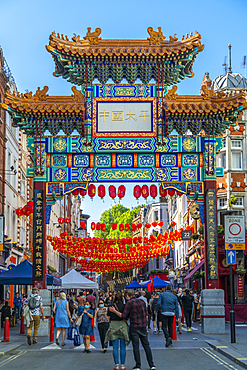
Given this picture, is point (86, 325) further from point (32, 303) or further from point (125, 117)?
point (125, 117)

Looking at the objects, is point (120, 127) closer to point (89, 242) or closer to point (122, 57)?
point (122, 57)

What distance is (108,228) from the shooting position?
99438 mm

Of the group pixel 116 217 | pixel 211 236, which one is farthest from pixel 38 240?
pixel 116 217

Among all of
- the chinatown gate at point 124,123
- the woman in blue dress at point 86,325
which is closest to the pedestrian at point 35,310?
the woman in blue dress at point 86,325

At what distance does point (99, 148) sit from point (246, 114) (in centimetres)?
2218

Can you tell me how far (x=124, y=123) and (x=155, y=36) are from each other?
397 cm

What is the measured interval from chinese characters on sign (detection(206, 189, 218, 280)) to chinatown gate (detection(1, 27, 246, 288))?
41 mm

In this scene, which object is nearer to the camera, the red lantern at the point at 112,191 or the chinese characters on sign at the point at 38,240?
the chinese characters on sign at the point at 38,240

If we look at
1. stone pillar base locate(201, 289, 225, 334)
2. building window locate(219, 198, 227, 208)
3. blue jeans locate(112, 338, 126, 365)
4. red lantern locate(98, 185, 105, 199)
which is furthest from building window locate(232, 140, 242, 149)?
blue jeans locate(112, 338, 126, 365)

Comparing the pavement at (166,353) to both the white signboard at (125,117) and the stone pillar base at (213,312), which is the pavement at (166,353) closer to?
the stone pillar base at (213,312)

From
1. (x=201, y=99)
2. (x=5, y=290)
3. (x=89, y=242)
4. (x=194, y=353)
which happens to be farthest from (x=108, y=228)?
(x=194, y=353)

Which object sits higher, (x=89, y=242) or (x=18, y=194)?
(x=18, y=194)

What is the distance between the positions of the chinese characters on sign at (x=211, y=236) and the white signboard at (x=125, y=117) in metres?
3.81

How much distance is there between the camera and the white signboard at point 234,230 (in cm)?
1830
